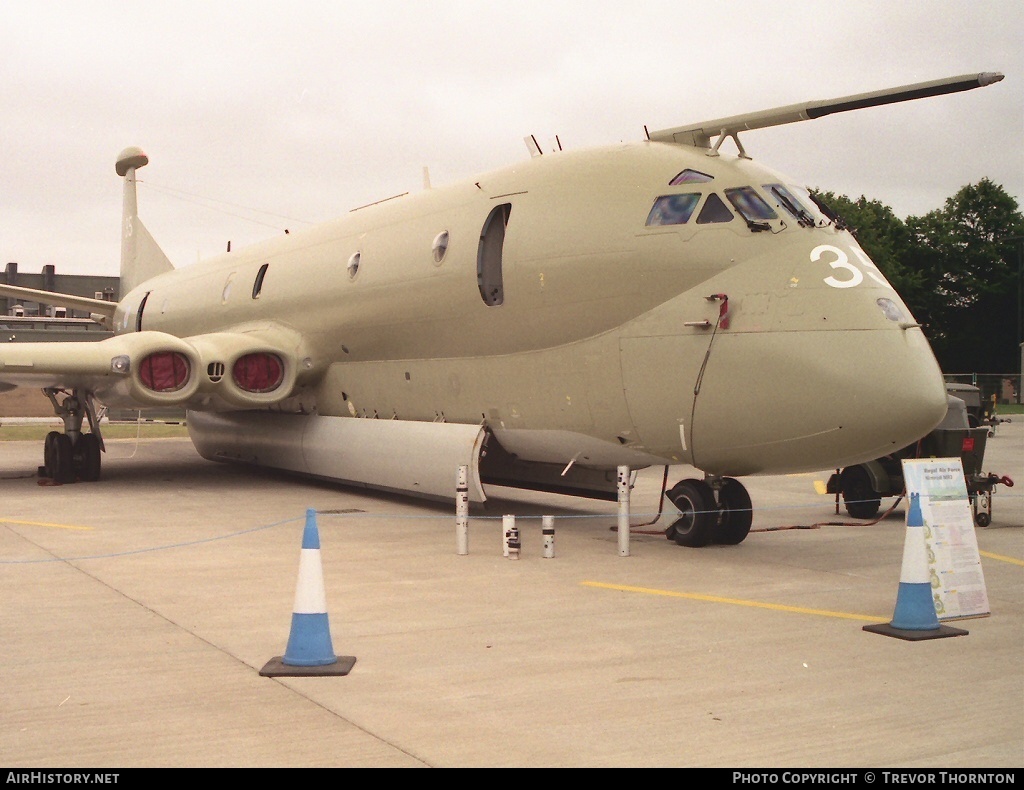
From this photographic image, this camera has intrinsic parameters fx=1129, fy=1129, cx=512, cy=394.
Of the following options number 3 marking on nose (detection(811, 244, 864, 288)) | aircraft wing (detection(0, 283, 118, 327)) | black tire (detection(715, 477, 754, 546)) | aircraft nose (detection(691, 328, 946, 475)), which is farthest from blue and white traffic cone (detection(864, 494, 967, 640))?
aircraft wing (detection(0, 283, 118, 327))

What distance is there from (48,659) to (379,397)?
8574mm

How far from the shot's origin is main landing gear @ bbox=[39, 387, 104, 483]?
1656 cm

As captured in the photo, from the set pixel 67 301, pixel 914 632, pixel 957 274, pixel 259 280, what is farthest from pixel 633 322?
pixel 957 274

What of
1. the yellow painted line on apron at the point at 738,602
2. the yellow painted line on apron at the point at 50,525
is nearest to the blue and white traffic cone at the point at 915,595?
the yellow painted line on apron at the point at 738,602

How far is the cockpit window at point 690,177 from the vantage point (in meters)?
10.4

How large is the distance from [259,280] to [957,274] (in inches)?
2301

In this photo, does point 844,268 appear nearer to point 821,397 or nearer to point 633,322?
point 821,397

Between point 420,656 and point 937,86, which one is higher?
point 937,86

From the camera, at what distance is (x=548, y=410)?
37.6ft

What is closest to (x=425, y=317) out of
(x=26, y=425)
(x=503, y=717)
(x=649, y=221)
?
(x=649, y=221)

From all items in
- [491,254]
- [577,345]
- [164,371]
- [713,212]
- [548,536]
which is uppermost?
[713,212]

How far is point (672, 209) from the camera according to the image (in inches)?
409

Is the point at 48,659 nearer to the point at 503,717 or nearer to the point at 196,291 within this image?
the point at 503,717

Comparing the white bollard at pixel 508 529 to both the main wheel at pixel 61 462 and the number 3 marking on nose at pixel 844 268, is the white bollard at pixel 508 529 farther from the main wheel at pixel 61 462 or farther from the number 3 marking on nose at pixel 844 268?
the main wheel at pixel 61 462
